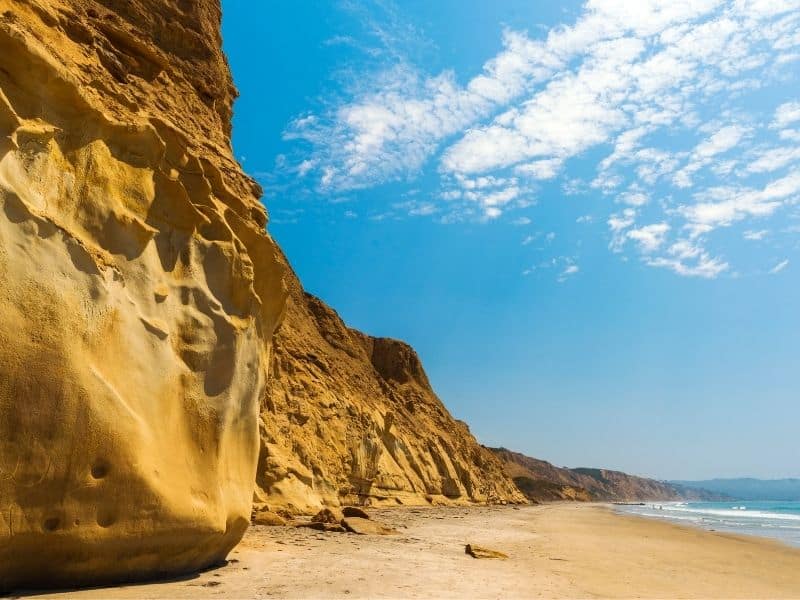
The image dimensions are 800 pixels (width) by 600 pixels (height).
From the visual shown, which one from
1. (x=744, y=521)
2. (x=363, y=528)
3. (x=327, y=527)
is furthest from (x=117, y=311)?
(x=744, y=521)

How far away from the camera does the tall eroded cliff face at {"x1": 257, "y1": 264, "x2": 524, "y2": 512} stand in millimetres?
21281

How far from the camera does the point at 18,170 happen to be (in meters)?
5.29

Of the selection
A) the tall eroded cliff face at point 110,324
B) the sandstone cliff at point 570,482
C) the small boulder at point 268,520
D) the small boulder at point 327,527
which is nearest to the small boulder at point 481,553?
the small boulder at point 327,527

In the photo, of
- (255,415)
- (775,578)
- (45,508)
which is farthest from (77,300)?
(775,578)

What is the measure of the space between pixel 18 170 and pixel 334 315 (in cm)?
3819

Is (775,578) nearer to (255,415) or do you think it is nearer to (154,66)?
(255,415)

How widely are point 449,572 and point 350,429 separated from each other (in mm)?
20932

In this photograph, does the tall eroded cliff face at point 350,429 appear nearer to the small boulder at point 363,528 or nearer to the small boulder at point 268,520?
the small boulder at point 268,520

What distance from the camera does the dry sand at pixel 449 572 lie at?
617cm

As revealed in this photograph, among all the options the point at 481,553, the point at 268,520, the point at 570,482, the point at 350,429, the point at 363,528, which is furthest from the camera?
the point at 570,482

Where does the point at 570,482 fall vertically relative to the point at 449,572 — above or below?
above

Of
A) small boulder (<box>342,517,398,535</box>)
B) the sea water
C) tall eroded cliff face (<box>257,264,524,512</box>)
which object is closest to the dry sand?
small boulder (<box>342,517,398,535</box>)

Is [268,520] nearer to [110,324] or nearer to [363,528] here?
[363,528]

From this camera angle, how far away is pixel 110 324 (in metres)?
5.71
